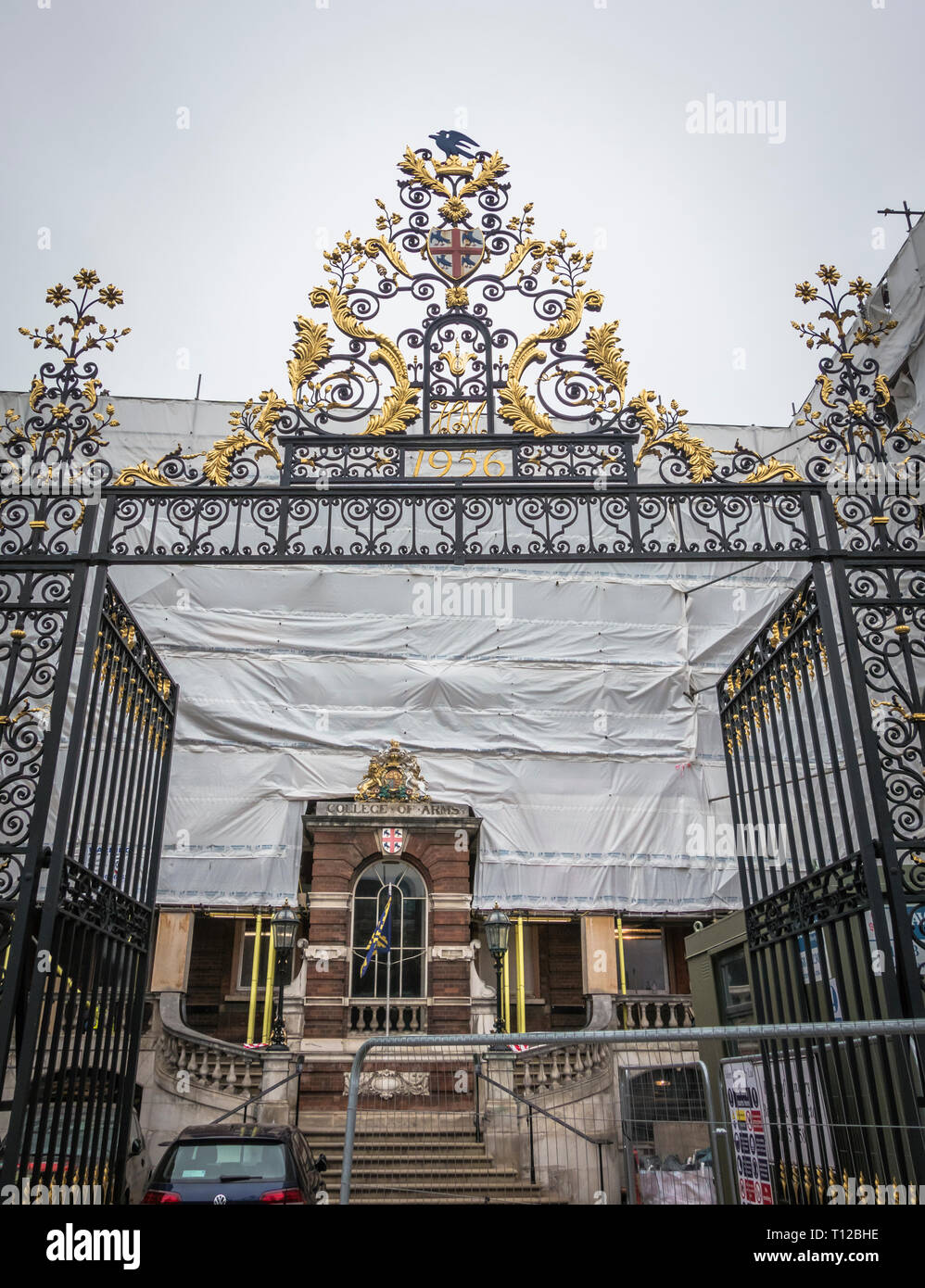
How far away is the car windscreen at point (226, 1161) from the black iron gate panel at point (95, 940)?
0.63 m

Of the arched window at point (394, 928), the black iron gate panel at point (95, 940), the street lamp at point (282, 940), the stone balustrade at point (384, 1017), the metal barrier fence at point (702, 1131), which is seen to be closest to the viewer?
the metal barrier fence at point (702, 1131)

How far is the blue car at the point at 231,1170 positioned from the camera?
7426 millimetres

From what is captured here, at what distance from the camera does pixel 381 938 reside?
1630 centimetres

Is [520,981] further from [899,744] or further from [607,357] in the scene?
[607,357]

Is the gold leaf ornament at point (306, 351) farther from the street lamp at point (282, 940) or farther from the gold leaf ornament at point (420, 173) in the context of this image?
the street lamp at point (282, 940)

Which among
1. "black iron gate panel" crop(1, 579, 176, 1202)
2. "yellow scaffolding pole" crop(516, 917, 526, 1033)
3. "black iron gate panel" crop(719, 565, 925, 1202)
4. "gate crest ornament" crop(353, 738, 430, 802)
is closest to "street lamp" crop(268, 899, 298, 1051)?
"gate crest ornament" crop(353, 738, 430, 802)

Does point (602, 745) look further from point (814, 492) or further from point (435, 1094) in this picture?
point (814, 492)

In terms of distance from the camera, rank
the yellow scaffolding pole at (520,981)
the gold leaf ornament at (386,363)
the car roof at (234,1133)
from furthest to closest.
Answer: the yellow scaffolding pole at (520,981)
the car roof at (234,1133)
the gold leaf ornament at (386,363)

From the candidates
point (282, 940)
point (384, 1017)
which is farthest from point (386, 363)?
point (384, 1017)

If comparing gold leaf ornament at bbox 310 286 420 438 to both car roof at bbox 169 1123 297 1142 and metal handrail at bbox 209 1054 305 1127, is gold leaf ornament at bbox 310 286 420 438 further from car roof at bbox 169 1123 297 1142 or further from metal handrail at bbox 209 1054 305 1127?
metal handrail at bbox 209 1054 305 1127

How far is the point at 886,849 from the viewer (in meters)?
5.92

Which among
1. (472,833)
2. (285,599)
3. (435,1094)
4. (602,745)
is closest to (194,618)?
(285,599)

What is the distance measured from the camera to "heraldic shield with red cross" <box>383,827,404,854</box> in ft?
55.0

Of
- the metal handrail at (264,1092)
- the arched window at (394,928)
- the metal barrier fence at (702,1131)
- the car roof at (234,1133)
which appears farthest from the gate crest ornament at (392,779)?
the car roof at (234,1133)
